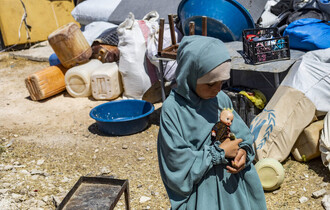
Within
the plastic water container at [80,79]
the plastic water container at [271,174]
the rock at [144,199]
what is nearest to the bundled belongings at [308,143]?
the plastic water container at [271,174]

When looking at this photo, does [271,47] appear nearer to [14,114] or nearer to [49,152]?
[49,152]

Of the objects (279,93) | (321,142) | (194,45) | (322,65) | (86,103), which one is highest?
(194,45)

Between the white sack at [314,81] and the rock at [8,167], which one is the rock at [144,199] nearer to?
the rock at [8,167]

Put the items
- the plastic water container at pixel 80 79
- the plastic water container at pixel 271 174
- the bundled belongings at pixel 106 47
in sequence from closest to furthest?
the plastic water container at pixel 271 174 < the plastic water container at pixel 80 79 < the bundled belongings at pixel 106 47

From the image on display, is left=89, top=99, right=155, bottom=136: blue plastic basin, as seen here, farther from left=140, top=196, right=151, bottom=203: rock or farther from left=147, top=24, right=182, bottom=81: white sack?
left=140, top=196, right=151, bottom=203: rock

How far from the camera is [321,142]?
357cm

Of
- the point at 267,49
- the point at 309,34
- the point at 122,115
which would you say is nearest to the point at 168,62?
the point at 122,115

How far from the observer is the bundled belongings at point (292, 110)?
3.66 m

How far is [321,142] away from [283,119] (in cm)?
40

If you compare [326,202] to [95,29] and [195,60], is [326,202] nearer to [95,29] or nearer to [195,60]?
[195,60]

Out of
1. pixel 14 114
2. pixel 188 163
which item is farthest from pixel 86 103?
pixel 188 163

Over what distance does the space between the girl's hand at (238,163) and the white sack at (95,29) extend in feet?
17.4

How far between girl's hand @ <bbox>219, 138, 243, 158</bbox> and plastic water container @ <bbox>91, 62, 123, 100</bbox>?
164 inches

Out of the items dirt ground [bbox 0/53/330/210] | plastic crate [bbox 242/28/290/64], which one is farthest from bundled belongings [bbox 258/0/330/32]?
dirt ground [bbox 0/53/330/210]
